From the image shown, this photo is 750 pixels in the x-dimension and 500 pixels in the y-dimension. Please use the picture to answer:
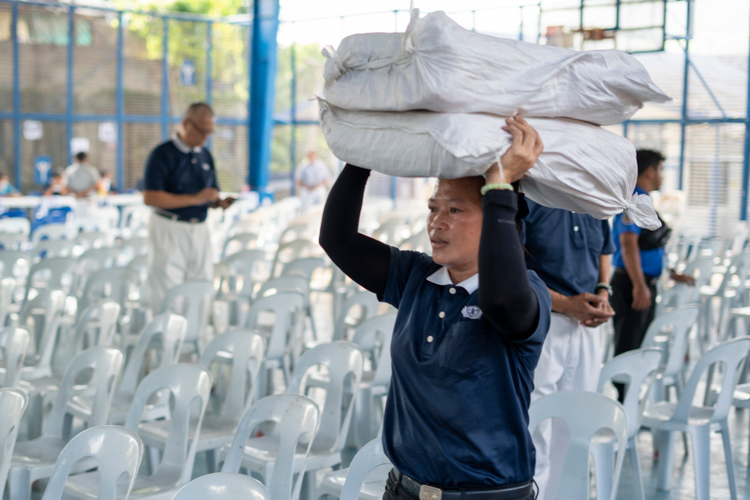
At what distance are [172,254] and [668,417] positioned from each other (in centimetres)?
319

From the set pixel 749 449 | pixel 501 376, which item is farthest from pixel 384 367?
pixel 501 376

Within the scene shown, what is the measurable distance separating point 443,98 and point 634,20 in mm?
7549

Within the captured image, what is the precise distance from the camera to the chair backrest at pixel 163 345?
3.54m

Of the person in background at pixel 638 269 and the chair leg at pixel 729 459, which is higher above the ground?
the person in background at pixel 638 269

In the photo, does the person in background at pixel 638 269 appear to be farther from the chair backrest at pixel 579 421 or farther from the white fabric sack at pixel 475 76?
the white fabric sack at pixel 475 76

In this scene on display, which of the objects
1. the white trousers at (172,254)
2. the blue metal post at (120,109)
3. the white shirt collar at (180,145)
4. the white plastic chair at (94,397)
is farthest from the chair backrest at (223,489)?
the blue metal post at (120,109)

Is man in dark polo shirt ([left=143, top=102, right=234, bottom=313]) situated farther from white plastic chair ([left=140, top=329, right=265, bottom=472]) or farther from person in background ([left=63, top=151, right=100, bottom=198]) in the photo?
person in background ([left=63, top=151, right=100, bottom=198])

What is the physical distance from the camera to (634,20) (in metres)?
8.09

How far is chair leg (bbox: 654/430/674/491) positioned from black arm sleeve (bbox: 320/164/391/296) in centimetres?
233

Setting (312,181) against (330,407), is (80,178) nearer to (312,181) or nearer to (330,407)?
(312,181)

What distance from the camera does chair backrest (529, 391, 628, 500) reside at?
230 cm

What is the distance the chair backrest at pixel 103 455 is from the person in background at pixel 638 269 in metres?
2.80

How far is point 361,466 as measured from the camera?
7.16 feet

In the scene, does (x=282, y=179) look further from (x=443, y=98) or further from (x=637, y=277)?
(x=443, y=98)
